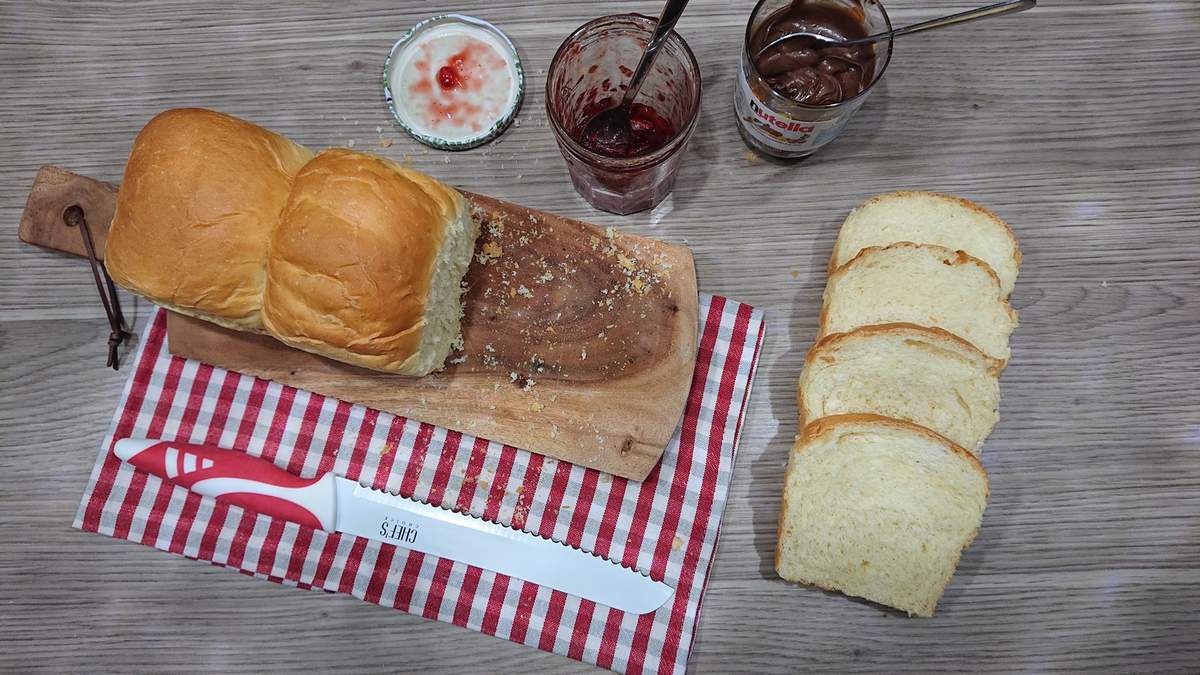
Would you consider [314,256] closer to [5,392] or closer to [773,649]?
[5,392]

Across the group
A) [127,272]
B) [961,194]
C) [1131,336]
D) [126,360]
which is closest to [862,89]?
[961,194]

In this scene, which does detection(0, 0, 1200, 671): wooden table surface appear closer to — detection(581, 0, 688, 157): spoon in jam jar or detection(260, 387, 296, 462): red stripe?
detection(581, 0, 688, 157): spoon in jam jar

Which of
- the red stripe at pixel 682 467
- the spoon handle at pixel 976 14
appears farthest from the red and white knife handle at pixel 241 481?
the spoon handle at pixel 976 14

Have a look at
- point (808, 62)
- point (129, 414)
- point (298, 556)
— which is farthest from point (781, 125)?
point (129, 414)

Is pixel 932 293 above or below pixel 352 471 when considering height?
above

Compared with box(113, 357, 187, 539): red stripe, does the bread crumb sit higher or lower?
higher

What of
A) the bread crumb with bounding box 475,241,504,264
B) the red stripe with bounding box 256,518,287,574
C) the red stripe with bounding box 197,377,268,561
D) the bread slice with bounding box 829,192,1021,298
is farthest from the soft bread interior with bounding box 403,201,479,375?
the bread slice with bounding box 829,192,1021,298

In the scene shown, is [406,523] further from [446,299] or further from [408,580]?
[446,299]
